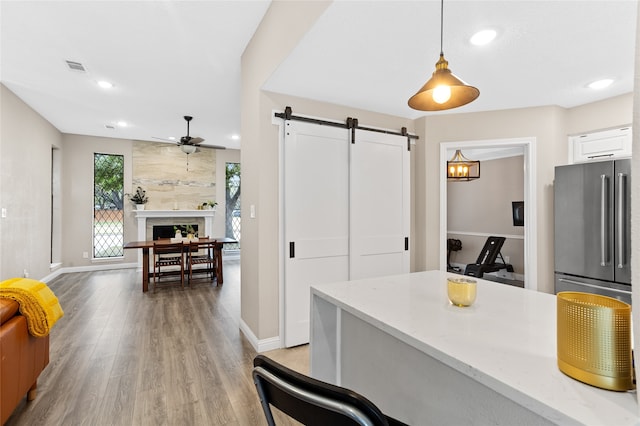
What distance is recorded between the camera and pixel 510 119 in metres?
3.51

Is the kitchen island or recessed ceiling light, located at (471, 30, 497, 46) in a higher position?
recessed ceiling light, located at (471, 30, 497, 46)

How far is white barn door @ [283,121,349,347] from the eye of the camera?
3021mm

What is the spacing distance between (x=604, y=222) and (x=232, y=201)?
7.28 metres

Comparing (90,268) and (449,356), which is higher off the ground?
(449,356)

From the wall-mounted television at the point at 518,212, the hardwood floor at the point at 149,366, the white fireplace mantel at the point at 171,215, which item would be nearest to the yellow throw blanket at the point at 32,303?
the hardwood floor at the point at 149,366

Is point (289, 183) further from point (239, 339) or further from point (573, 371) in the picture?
point (573, 371)

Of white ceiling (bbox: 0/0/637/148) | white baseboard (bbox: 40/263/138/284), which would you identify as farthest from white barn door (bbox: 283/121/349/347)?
white baseboard (bbox: 40/263/138/284)

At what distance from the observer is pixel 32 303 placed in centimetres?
193

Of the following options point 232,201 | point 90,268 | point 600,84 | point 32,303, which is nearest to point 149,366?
point 32,303

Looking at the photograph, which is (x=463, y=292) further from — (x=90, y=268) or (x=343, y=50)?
(x=90, y=268)

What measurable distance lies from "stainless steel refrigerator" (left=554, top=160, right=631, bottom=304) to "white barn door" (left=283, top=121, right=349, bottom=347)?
2.10 metres

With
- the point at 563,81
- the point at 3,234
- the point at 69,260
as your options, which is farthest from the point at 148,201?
the point at 563,81

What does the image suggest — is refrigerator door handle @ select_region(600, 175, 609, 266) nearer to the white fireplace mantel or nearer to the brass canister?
the brass canister

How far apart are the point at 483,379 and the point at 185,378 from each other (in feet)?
7.62
